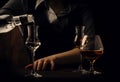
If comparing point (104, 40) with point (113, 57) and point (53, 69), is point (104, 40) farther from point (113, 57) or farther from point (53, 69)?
point (53, 69)

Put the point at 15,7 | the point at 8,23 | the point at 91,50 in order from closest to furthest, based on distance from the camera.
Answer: the point at 8,23
the point at 91,50
the point at 15,7

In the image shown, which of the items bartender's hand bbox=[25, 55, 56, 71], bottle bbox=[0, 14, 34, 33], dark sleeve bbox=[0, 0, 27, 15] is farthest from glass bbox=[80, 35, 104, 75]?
dark sleeve bbox=[0, 0, 27, 15]

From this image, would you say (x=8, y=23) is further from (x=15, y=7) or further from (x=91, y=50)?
(x=15, y=7)

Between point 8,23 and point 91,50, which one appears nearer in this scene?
point 8,23

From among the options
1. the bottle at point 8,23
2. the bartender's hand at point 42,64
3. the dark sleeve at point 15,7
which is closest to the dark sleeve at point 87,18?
the dark sleeve at point 15,7

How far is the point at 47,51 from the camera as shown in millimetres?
2760

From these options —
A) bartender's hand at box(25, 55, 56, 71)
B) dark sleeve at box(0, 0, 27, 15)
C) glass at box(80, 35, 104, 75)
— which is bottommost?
bartender's hand at box(25, 55, 56, 71)

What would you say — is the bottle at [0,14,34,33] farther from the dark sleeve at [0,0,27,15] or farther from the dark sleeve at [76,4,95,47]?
the dark sleeve at [0,0,27,15]

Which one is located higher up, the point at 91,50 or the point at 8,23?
the point at 8,23

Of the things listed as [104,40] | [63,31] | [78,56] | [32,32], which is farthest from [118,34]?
[32,32]

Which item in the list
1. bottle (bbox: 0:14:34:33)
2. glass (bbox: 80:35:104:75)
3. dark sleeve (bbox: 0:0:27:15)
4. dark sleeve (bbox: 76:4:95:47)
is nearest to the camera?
bottle (bbox: 0:14:34:33)

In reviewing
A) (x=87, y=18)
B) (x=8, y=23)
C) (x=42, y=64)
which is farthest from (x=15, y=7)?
(x=8, y=23)

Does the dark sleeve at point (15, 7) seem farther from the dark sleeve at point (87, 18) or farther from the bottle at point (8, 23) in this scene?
the bottle at point (8, 23)

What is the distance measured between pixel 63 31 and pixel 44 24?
0.19 meters
